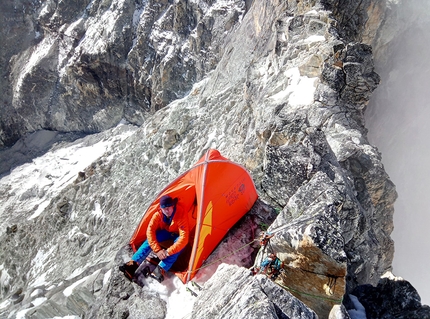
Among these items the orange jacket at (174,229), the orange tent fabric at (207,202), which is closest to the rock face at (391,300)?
the orange tent fabric at (207,202)

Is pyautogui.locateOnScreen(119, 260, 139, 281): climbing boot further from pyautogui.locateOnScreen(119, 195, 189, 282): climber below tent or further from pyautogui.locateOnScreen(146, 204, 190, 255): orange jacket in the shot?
pyautogui.locateOnScreen(146, 204, 190, 255): orange jacket

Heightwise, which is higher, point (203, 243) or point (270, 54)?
point (270, 54)

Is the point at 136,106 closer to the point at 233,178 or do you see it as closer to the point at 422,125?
the point at 422,125

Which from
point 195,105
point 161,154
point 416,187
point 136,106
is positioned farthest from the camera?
point 136,106

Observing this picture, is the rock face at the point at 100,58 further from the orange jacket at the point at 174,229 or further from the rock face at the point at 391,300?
the rock face at the point at 391,300

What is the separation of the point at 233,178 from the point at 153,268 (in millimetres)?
2846

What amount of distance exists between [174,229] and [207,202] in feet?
3.19

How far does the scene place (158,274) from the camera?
23.5ft

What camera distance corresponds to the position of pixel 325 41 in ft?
41.3

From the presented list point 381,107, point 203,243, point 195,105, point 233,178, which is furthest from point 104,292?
point 381,107

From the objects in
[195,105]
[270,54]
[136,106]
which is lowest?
[136,106]

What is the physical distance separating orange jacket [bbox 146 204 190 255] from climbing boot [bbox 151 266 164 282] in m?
0.46

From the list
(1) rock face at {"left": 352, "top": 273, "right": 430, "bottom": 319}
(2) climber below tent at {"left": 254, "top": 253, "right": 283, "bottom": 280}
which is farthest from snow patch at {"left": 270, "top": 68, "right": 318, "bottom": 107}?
(2) climber below tent at {"left": 254, "top": 253, "right": 283, "bottom": 280}

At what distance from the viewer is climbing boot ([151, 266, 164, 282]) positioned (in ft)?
23.4
